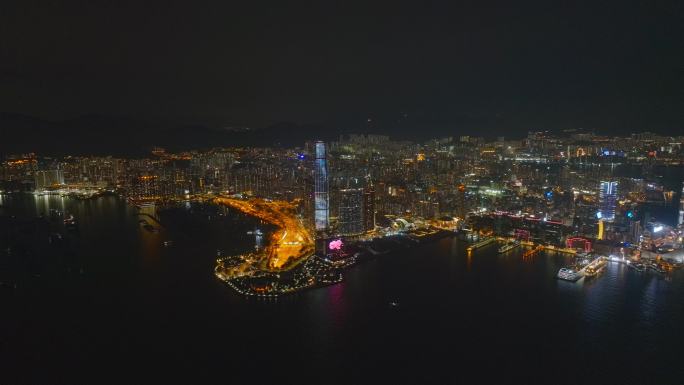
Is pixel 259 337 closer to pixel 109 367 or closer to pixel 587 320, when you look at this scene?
pixel 109 367

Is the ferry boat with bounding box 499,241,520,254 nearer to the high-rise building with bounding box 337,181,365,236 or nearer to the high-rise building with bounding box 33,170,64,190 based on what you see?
the high-rise building with bounding box 337,181,365,236

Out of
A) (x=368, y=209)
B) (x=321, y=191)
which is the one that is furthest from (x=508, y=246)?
(x=321, y=191)

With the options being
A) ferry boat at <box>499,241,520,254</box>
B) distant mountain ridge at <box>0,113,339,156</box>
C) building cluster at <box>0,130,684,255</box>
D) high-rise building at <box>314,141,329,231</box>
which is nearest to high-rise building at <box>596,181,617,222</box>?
building cluster at <box>0,130,684,255</box>

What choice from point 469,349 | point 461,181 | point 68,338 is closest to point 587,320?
point 469,349

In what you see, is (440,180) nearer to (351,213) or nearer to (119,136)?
(351,213)

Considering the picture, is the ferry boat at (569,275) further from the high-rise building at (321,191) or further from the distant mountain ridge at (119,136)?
the distant mountain ridge at (119,136)

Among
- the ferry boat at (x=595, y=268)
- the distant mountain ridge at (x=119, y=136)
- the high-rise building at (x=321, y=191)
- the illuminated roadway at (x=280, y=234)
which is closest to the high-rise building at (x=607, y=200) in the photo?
the ferry boat at (x=595, y=268)
